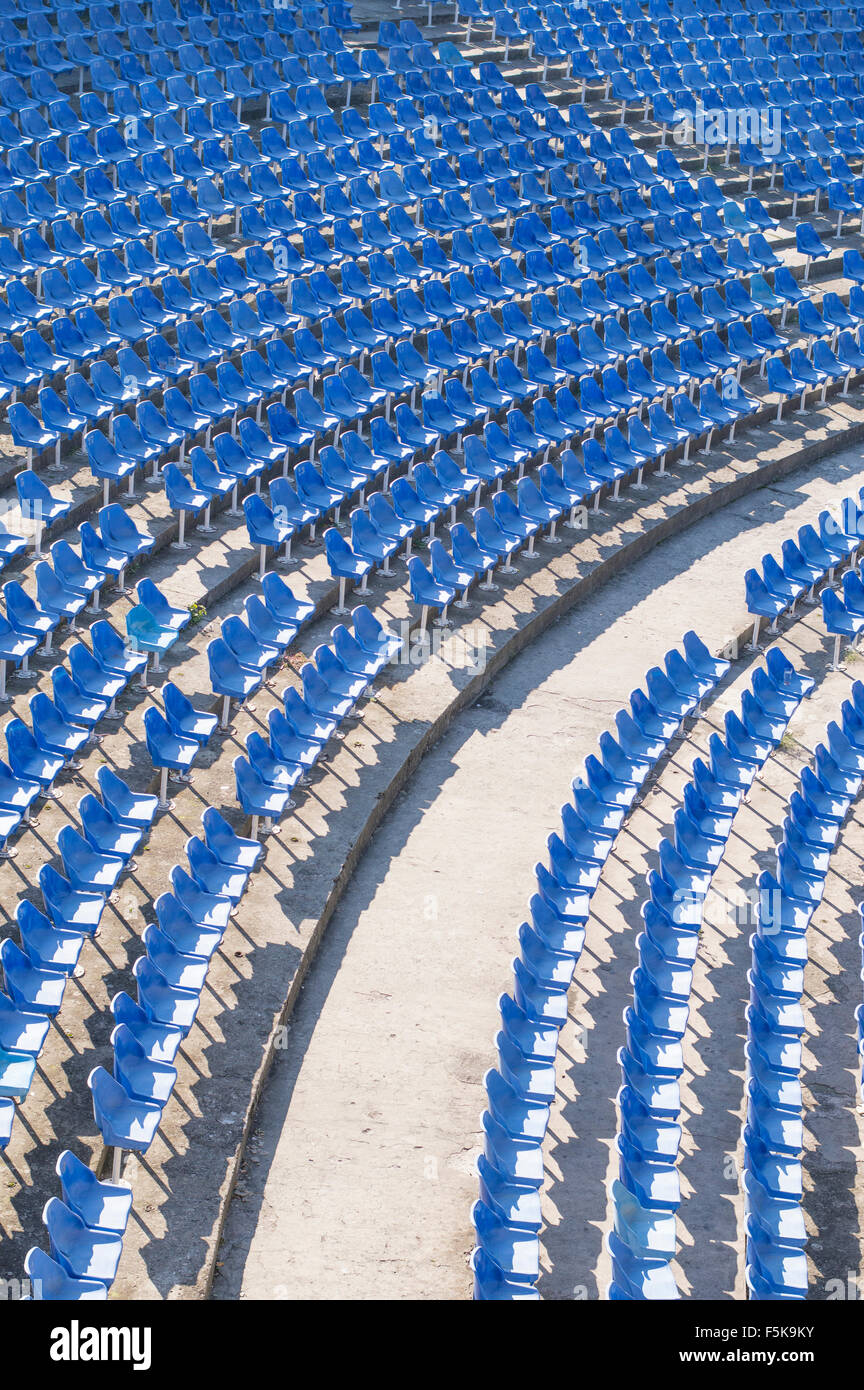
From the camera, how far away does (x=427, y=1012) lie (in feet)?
28.8

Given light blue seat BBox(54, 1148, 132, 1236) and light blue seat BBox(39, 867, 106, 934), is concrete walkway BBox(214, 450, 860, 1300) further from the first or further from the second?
light blue seat BBox(39, 867, 106, 934)

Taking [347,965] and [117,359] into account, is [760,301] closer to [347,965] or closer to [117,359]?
[117,359]

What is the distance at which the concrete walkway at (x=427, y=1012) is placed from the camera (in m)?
7.37

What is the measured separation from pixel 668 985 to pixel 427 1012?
1.14m

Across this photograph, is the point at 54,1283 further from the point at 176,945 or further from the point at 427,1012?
the point at 427,1012

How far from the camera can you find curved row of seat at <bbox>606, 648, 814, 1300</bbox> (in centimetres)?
714

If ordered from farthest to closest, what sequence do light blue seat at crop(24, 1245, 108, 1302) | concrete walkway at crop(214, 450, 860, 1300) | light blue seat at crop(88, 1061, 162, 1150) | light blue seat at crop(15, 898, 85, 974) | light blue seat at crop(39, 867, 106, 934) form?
light blue seat at crop(39, 867, 106, 934), light blue seat at crop(15, 898, 85, 974), concrete walkway at crop(214, 450, 860, 1300), light blue seat at crop(88, 1061, 162, 1150), light blue seat at crop(24, 1245, 108, 1302)

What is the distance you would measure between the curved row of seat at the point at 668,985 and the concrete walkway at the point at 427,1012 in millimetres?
389

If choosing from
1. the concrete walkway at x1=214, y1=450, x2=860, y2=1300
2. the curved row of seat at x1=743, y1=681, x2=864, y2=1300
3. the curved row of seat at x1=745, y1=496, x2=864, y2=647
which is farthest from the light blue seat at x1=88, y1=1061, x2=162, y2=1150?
the curved row of seat at x1=745, y1=496, x2=864, y2=647

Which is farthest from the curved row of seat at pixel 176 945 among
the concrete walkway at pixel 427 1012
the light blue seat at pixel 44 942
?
the concrete walkway at pixel 427 1012

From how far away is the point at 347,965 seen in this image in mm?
9062

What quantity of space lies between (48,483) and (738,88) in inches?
410

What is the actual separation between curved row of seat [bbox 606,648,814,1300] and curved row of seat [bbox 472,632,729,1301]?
308 millimetres

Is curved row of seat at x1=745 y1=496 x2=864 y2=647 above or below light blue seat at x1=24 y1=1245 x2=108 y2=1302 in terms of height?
above
